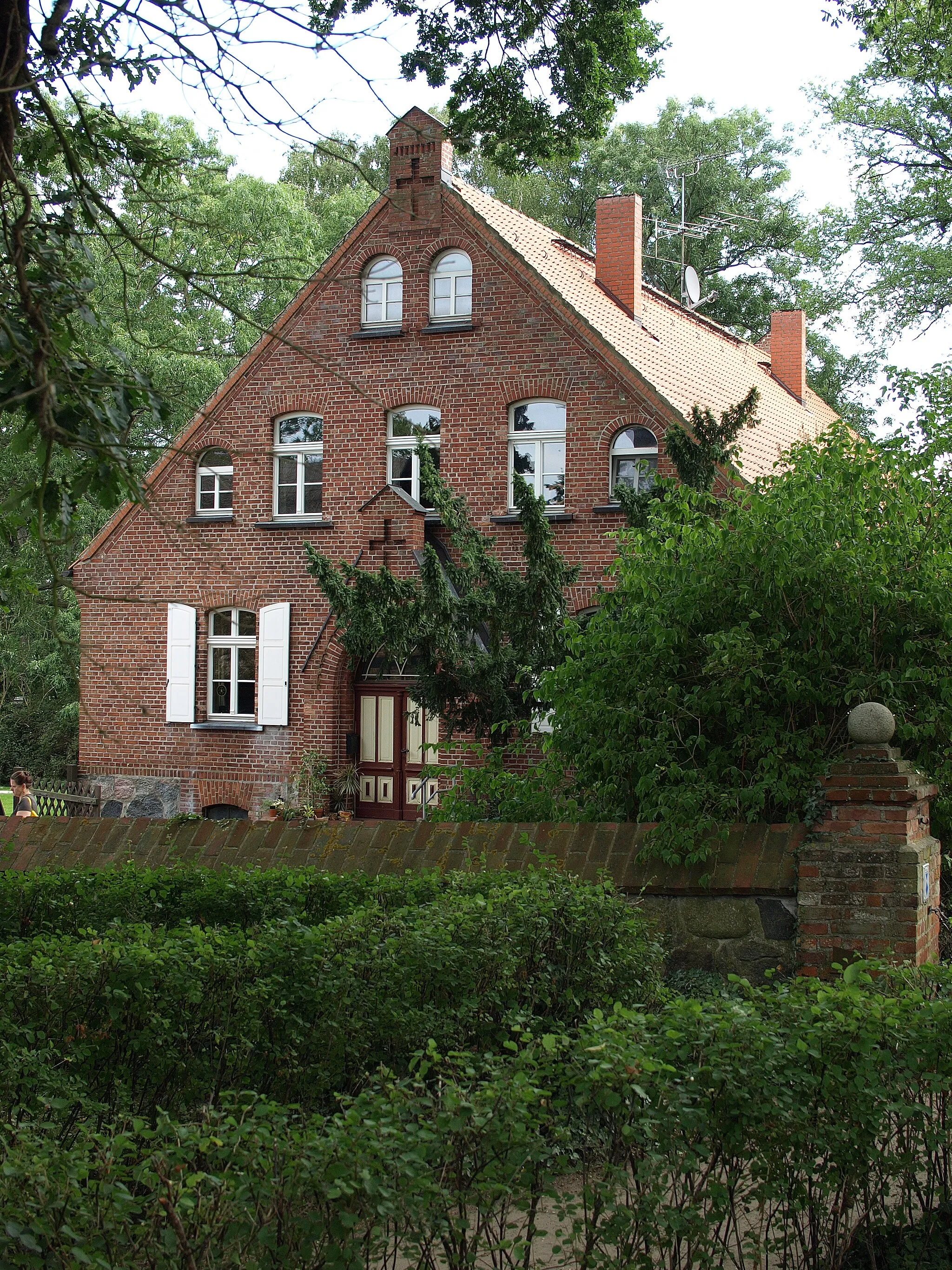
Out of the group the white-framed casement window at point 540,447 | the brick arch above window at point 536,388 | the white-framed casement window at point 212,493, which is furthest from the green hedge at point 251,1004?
the white-framed casement window at point 212,493

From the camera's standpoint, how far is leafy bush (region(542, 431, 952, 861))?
295 inches

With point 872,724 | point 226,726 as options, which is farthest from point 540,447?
point 872,724

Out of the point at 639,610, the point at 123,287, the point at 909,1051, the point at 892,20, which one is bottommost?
the point at 909,1051

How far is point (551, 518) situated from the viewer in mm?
18453

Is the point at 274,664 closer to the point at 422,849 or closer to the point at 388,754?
the point at 388,754

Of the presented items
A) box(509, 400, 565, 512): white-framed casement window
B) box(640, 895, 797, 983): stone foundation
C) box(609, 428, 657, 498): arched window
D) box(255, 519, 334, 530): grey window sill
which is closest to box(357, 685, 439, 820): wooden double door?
box(255, 519, 334, 530): grey window sill

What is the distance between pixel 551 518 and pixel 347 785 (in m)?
4.94

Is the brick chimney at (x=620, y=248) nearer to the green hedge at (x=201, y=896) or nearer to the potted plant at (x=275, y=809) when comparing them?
the potted plant at (x=275, y=809)

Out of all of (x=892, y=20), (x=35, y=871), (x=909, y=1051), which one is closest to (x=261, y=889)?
(x=35, y=871)

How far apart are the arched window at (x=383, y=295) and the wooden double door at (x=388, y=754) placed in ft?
18.2

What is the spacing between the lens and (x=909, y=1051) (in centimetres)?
373

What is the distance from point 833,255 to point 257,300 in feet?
45.3

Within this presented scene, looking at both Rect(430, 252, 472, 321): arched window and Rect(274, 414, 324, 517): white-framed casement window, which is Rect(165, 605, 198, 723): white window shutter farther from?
Rect(430, 252, 472, 321): arched window

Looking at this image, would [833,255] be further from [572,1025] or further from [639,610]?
[572,1025]
